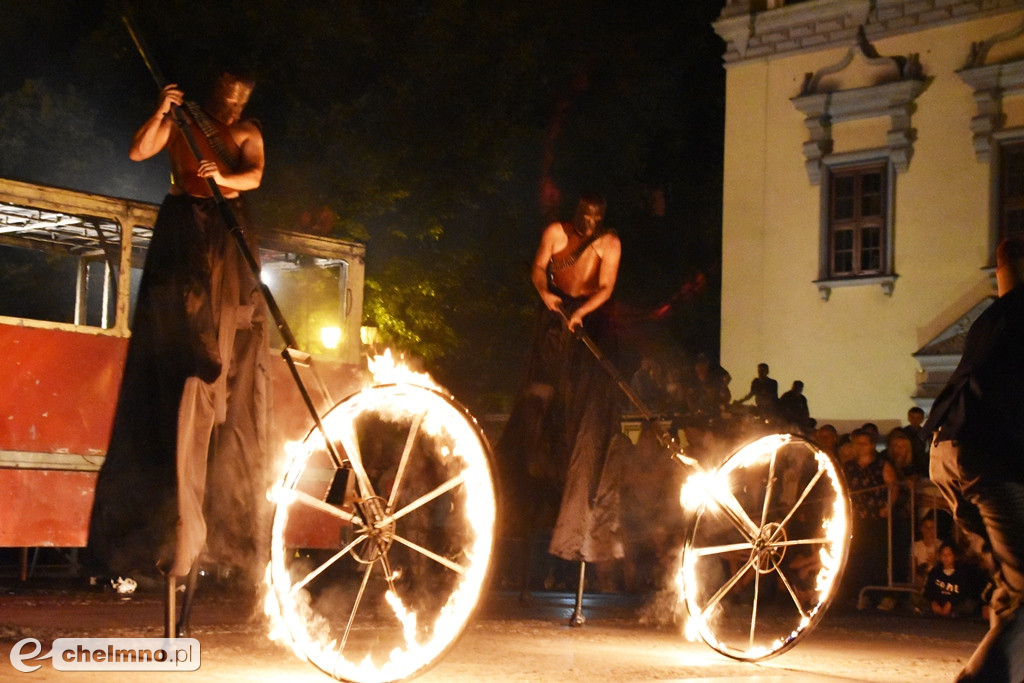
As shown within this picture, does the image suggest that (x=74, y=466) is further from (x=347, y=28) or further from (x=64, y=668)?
(x=347, y=28)

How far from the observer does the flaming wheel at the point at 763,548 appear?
651 cm

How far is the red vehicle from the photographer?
898 centimetres

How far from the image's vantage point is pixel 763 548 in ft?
21.4

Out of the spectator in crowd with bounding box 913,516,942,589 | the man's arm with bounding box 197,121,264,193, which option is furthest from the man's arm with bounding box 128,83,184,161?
the spectator in crowd with bounding box 913,516,942,589

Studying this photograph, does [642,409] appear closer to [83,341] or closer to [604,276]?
[604,276]

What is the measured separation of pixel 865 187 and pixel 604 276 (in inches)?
607

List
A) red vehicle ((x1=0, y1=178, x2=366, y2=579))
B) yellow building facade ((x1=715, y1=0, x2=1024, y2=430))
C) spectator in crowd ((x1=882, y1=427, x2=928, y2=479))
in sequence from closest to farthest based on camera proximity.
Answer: red vehicle ((x1=0, y1=178, x2=366, y2=579)) → spectator in crowd ((x1=882, y1=427, x2=928, y2=479)) → yellow building facade ((x1=715, y1=0, x2=1024, y2=430))

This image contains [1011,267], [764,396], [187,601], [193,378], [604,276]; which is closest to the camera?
[1011,267]

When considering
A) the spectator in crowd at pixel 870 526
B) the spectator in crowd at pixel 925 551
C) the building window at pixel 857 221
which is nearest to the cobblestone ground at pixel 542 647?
the spectator in crowd at pixel 925 551

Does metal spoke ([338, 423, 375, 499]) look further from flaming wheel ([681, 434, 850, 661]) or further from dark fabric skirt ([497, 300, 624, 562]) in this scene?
dark fabric skirt ([497, 300, 624, 562])

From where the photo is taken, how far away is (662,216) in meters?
31.5

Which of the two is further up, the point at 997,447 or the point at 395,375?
the point at 395,375

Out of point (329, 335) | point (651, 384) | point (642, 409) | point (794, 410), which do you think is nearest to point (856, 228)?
point (651, 384)

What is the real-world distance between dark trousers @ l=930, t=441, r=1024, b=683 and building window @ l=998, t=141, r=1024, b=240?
642 inches
